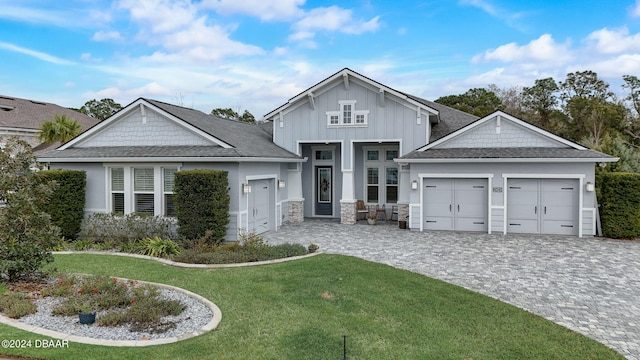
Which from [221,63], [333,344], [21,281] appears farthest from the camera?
[221,63]

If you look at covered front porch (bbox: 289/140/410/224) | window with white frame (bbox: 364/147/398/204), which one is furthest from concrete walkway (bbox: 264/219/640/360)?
window with white frame (bbox: 364/147/398/204)

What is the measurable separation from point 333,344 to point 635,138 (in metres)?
37.0

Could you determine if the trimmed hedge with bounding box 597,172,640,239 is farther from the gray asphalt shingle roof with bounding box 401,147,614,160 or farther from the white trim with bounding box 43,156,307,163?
the white trim with bounding box 43,156,307,163

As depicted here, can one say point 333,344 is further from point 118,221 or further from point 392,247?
point 118,221

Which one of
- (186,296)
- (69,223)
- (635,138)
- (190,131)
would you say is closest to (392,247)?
(186,296)

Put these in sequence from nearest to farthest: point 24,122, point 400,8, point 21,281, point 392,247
Answer: point 21,281 → point 392,247 → point 400,8 → point 24,122

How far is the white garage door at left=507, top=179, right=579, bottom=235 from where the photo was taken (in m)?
13.8

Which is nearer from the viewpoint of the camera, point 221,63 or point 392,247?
point 392,247

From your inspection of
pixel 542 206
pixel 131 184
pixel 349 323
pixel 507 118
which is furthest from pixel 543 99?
pixel 349 323

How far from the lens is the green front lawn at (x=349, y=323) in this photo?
198 inches

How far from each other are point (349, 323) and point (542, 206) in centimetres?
→ 1095

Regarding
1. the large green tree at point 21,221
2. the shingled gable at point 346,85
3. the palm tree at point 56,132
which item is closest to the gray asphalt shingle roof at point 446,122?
the shingled gable at point 346,85

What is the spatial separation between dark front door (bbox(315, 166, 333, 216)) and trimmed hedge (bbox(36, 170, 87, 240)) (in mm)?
9448

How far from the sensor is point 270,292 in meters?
7.39
